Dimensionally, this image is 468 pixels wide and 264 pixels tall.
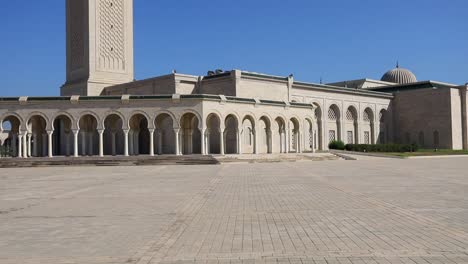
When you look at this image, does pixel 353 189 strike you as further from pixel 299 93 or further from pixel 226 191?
pixel 299 93

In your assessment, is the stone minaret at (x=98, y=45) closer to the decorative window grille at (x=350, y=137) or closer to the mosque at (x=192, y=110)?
the mosque at (x=192, y=110)

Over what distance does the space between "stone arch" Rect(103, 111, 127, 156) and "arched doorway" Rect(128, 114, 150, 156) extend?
1634 millimetres

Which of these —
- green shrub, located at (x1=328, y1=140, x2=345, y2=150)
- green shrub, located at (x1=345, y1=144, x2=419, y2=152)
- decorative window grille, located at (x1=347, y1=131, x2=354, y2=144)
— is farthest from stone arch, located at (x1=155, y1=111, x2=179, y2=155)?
decorative window grille, located at (x1=347, y1=131, x2=354, y2=144)

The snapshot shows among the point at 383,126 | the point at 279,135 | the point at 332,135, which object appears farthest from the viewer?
the point at 383,126

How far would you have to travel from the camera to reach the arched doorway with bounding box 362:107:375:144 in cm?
5569

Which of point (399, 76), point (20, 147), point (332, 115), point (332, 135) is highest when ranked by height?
point (399, 76)

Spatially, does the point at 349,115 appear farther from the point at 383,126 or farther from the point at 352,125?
the point at 383,126

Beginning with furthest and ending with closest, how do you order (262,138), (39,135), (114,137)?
(262,138), (114,137), (39,135)

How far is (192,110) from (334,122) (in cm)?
2353

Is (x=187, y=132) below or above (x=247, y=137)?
above

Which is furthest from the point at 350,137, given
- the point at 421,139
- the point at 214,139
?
the point at 214,139

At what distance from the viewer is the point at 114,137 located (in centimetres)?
3809

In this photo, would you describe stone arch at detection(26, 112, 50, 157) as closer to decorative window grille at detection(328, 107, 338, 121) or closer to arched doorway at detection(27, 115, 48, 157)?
arched doorway at detection(27, 115, 48, 157)

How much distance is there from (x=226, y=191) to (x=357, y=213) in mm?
5006
